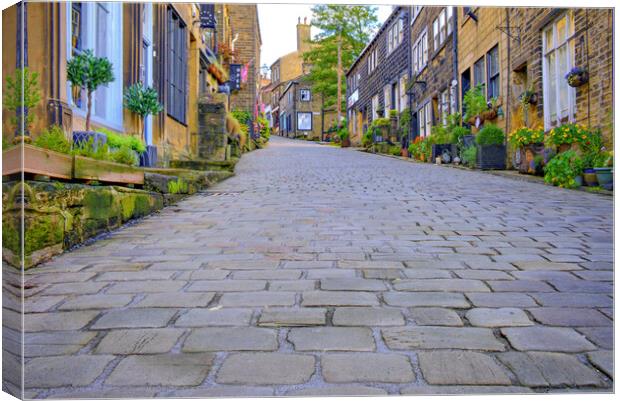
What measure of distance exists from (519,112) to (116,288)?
880cm

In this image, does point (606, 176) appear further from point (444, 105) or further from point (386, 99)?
point (386, 99)

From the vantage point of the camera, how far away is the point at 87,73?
304 cm

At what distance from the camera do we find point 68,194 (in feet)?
9.27

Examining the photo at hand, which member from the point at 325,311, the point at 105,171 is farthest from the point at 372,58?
the point at 325,311

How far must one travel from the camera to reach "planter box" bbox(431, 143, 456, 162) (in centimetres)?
1227

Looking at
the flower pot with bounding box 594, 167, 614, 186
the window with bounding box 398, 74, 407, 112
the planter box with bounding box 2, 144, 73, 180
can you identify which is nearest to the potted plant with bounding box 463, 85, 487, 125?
the window with bounding box 398, 74, 407, 112

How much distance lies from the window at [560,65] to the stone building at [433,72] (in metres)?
8.12

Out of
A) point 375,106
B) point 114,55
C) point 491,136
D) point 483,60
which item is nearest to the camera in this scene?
point 114,55

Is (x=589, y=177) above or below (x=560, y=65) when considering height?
below

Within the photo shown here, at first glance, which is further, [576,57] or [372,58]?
[372,58]

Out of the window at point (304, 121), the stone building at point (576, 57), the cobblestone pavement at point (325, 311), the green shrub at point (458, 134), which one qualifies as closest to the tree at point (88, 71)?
the cobblestone pavement at point (325, 311)

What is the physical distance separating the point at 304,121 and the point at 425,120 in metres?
19.6

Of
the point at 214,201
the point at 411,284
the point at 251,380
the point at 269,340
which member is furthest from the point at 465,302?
the point at 214,201

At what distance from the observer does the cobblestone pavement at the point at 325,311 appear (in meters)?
1.02
